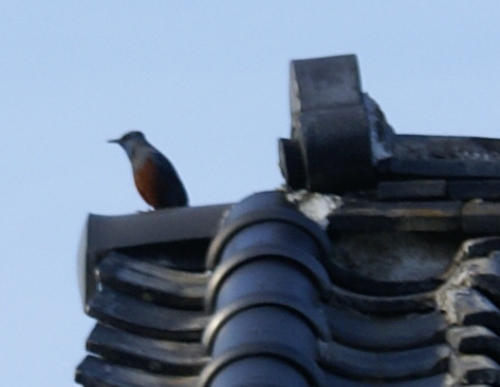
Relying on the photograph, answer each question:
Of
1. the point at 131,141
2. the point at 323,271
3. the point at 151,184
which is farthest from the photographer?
the point at 131,141

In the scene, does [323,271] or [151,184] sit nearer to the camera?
[323,271]

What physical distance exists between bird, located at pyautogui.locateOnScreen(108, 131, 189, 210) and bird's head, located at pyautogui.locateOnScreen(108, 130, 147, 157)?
8 centimetres

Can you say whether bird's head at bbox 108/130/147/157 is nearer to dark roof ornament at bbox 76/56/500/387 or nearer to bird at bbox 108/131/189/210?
bird at bbox 108/131/189/210

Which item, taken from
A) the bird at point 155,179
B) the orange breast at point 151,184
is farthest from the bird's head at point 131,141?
the orange breast at point 151,184

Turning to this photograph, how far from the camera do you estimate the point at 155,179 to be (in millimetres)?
9758

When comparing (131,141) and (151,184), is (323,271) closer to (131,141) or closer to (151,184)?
(151,184)

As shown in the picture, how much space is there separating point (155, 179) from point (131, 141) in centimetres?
129

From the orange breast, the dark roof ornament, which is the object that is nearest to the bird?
the orange breast

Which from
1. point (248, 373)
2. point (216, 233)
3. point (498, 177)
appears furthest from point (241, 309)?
point (498, 177)

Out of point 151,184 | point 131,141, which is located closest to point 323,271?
point 151,184

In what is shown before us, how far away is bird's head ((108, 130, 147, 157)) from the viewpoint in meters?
10.8

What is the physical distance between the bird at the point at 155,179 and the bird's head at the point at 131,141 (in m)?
0.08

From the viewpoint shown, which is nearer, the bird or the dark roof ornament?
the dark roof ornament

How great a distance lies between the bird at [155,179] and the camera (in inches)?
375
